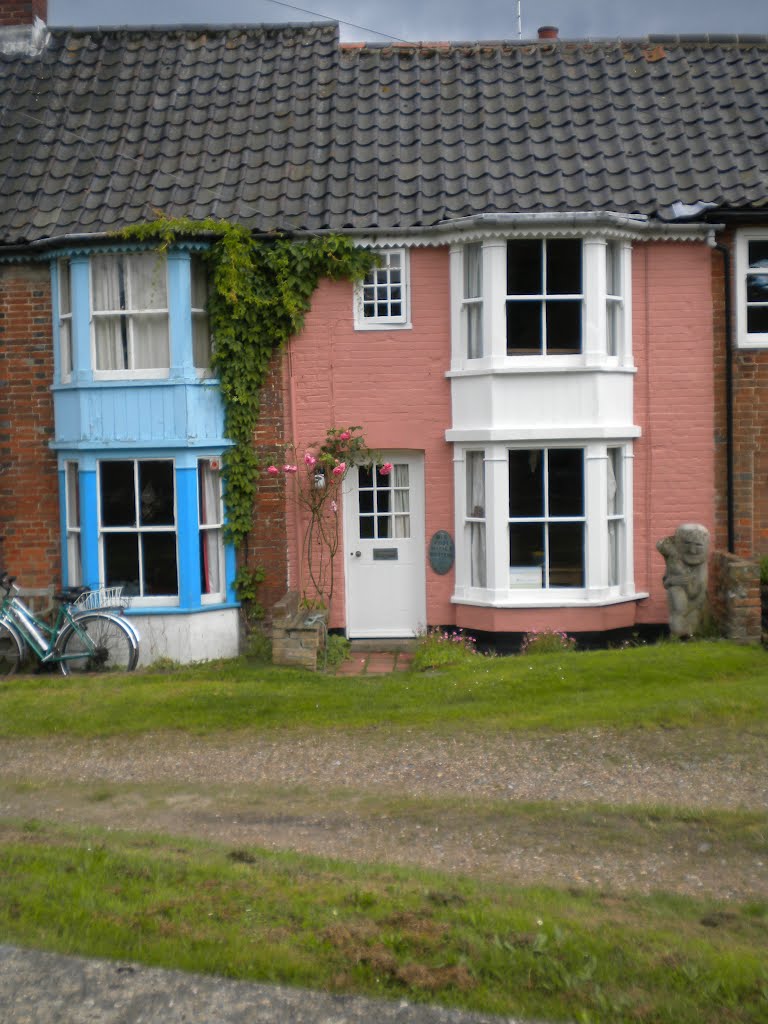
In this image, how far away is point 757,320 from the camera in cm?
1474

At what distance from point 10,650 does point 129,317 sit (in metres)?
4.23

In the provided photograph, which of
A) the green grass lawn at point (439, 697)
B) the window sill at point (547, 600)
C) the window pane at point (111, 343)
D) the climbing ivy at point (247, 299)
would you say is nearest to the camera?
the green grass lawn at point (439, 697)

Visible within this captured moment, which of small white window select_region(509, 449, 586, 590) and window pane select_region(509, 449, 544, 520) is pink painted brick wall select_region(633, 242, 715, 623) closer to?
small white window select_region(509, 449, 586, 590)

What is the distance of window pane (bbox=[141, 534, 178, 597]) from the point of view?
14.4 meters

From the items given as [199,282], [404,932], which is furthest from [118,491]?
[404,932]

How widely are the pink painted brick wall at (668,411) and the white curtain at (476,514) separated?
1.96 metres

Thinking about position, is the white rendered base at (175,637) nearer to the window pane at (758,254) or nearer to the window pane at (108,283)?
the window pane at (108,283)

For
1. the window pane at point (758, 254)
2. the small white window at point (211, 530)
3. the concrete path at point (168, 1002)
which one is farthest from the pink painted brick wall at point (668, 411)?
the concrete path at point (168, 1002)

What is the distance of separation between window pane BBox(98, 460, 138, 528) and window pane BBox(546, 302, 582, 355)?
5.37m

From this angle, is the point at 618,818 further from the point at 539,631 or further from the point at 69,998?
the point at 539,631

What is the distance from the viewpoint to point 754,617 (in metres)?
13.3

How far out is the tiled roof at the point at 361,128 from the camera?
14578 millimetres

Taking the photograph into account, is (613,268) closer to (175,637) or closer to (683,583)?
(683,583)

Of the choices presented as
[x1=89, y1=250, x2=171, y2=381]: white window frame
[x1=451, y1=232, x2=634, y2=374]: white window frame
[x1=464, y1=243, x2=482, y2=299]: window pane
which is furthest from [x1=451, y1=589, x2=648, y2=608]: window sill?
[x1=89, y1=250, x2=171, y2=381]: white window frame
